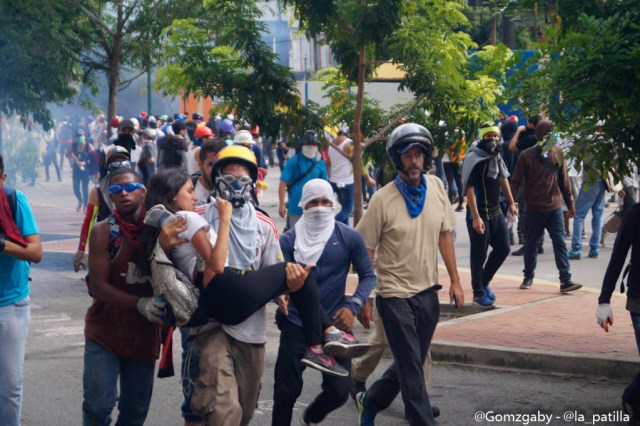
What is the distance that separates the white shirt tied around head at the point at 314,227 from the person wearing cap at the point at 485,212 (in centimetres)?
462

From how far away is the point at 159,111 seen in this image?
1929 inches

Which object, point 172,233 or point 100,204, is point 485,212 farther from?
point 172,233

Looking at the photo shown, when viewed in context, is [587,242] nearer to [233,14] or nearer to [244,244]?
[233,14]

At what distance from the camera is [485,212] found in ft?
35.6

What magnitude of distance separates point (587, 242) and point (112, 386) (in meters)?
12.0

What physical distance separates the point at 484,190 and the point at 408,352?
4.83 meters

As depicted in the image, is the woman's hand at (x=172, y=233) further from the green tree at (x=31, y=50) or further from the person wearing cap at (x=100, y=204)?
the green tree at (x=31, y=50)

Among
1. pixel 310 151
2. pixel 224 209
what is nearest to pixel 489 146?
pixel 310 151

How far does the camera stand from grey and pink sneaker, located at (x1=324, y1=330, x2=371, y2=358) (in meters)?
5.50

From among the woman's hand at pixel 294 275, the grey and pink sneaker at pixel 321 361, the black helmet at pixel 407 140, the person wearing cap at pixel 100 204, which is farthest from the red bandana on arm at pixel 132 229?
the person wearing cap at pixel 100 204

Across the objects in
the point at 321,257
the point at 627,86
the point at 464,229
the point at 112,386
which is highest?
the point at 627,86

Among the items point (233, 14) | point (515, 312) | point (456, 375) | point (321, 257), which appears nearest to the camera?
point (321, 257)

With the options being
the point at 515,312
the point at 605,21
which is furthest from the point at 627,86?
the point at 515,312

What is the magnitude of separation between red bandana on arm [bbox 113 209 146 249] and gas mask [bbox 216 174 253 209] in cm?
46
